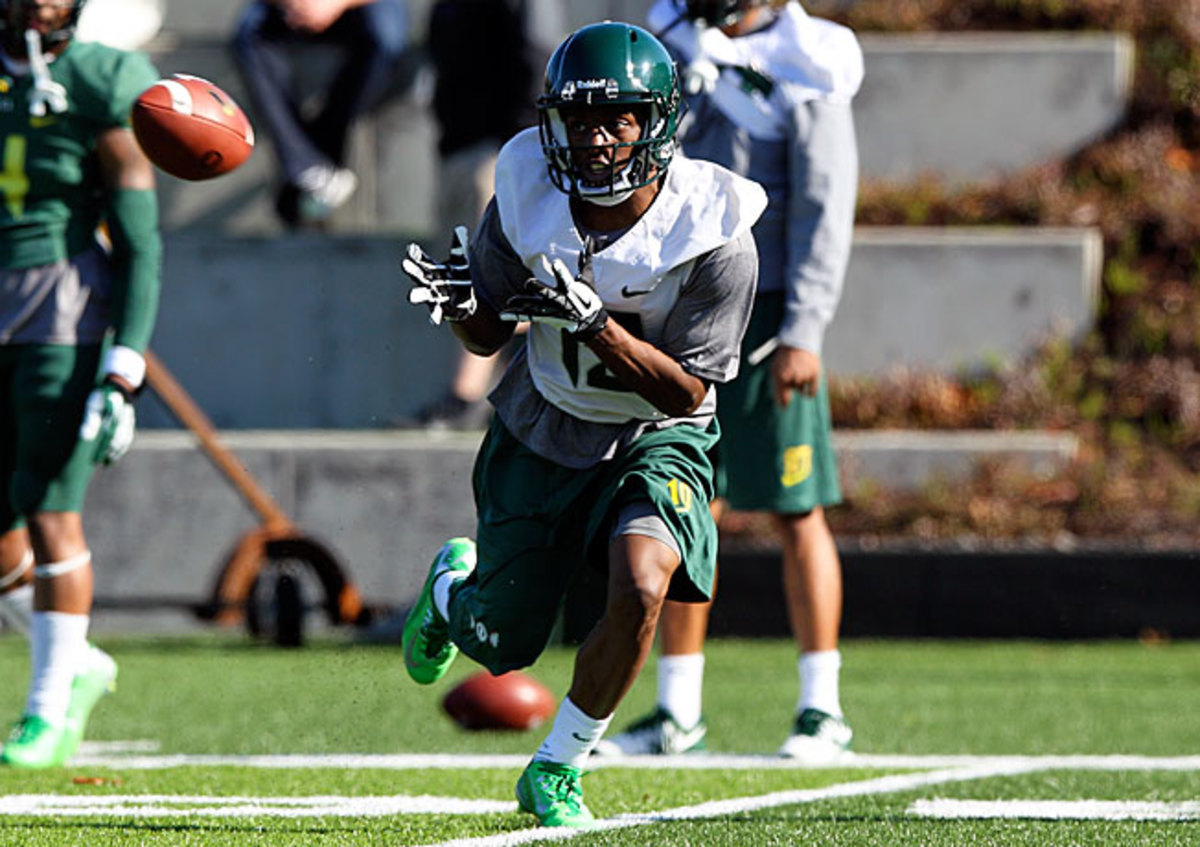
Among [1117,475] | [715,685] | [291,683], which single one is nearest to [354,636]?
[291,683]

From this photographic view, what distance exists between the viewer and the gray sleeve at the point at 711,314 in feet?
14.1

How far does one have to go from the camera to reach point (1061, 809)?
4457mm

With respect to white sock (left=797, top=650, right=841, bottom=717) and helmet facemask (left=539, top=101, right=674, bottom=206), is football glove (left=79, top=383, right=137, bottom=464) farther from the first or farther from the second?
white sock (left=797, top=650, right=841, bottom=717)

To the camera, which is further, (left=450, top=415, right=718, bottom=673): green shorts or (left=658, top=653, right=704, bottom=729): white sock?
(left=658, top=653, right=704, bottom=729): white sock

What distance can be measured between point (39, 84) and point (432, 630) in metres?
1.73

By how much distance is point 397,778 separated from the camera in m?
5.09

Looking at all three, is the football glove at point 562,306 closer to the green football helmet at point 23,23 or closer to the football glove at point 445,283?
the football glove at point 445,283

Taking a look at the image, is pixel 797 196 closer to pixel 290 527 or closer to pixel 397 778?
pixel 397 778

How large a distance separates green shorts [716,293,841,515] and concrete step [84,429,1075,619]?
404cm

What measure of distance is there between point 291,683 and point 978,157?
5.37 m

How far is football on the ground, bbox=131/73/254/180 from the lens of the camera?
4.96m

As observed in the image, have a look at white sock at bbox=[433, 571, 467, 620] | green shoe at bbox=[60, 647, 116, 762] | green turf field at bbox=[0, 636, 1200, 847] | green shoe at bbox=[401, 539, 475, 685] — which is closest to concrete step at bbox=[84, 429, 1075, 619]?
green turf field at bbox=[0, 636, 1200, 847]

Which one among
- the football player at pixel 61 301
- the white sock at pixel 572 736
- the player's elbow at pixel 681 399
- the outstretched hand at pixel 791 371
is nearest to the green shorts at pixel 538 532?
the player's elbow at pixel 681 399

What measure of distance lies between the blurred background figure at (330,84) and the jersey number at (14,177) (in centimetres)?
562
